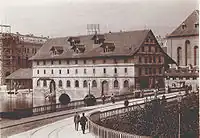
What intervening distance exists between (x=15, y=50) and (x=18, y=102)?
48 cm

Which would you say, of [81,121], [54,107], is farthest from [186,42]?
[54,107]

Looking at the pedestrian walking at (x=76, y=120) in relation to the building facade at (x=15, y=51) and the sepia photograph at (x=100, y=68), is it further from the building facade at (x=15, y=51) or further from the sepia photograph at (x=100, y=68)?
the building facade at (x=15, y=51)

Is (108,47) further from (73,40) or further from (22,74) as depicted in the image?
(22,74)

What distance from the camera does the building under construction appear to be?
3.03m

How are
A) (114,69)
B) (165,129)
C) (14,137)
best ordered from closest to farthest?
(165,129), (14,137), (114,69)

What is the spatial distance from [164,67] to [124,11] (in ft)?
1.68

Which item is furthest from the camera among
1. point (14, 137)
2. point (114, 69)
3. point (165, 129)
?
point (114, 69)

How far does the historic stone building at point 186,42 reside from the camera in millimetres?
2496

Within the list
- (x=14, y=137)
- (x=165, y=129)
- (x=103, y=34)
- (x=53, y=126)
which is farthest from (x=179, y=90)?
(x=14, y=137)

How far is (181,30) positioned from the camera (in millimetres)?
2654

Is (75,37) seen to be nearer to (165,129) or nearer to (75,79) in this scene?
(75,79)

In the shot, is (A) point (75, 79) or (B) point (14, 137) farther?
(A) point (75, 79)

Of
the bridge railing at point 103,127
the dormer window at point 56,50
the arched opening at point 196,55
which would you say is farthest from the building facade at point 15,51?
the arched opening at point 196,55

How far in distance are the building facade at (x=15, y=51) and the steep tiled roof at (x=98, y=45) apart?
66 millimetres
